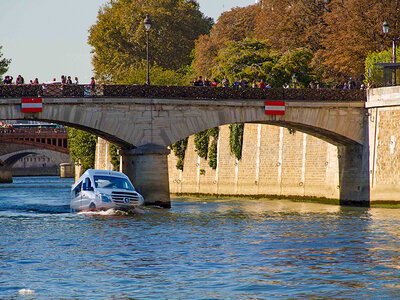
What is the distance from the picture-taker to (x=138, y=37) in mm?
90938

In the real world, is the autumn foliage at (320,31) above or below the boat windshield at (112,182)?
above

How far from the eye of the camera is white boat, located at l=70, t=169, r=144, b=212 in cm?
3700

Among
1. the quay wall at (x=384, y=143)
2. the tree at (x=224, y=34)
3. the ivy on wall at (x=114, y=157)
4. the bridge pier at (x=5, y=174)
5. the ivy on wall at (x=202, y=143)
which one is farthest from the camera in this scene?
the bridge pier at (x=5, y=174)

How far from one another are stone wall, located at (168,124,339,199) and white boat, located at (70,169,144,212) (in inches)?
580

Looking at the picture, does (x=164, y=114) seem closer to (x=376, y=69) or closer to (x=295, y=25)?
(x=376, y=69)

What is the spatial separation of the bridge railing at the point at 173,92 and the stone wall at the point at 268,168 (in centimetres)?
436

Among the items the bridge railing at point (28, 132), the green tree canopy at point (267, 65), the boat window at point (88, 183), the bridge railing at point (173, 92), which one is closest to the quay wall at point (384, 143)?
the bridge railing at point (173, 92)

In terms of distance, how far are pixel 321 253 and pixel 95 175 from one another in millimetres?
15472

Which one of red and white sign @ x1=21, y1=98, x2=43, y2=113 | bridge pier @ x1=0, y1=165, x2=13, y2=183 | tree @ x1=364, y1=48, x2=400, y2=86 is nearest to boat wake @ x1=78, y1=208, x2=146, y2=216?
red and white sign @ x1=21, y1=98, x2=43, y2=113

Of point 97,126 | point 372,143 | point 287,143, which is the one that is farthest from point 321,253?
point 287,143

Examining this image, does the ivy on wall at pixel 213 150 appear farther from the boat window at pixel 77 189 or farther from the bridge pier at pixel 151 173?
the boat window at pixel 77 189

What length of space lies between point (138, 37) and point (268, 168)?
129 ft

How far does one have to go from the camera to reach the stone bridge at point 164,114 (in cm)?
4119

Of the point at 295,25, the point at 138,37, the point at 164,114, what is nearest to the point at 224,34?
the point at 138,37
